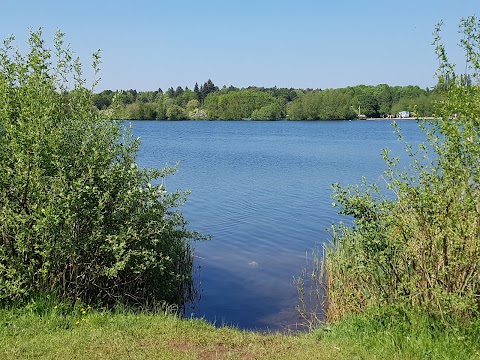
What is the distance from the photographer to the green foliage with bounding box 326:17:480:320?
22.0 feet

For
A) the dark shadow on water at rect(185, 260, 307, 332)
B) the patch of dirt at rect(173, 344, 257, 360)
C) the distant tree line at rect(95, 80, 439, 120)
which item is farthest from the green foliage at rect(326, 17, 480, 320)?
the distant tree line at rect(95, 80, 439, 120)

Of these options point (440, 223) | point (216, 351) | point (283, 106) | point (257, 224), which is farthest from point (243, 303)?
point (283, 106)

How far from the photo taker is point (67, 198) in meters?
8.01

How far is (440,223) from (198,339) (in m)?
3.60

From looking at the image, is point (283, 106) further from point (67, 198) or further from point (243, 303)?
point (67, 198)

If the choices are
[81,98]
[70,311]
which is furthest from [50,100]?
[70,311]

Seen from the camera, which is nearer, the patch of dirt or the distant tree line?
the patch of dirt

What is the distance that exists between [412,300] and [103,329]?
434 cm

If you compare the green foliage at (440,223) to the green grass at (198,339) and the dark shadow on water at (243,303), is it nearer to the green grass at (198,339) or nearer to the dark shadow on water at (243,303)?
the green grass at (198,339)

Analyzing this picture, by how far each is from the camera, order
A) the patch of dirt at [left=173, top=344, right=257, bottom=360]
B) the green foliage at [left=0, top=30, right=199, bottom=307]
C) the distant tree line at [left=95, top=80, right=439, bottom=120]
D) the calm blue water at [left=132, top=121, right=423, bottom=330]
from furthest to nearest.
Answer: the distant tree line at [left=95, top=80, right=439, bottom=120], the calm blue water at [left=132, top=121, right=423, bottom=330], the green foliage at [left=0, top=30, right=199, bottom=307], the patch of dirt at [left=173, top=344, right=257, bottom=360]

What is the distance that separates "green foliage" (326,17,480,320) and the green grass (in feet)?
1.42

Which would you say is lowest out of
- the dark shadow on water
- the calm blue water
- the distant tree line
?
the dark shadow on water

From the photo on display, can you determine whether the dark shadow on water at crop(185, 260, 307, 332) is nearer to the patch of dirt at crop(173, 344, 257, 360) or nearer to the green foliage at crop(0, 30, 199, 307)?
the green foliage at crop(0, 30, 199, 307)

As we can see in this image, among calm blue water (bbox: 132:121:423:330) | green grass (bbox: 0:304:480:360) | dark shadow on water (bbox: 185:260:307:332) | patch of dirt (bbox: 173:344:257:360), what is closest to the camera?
green grass (bbox: 0:304:480:360)
